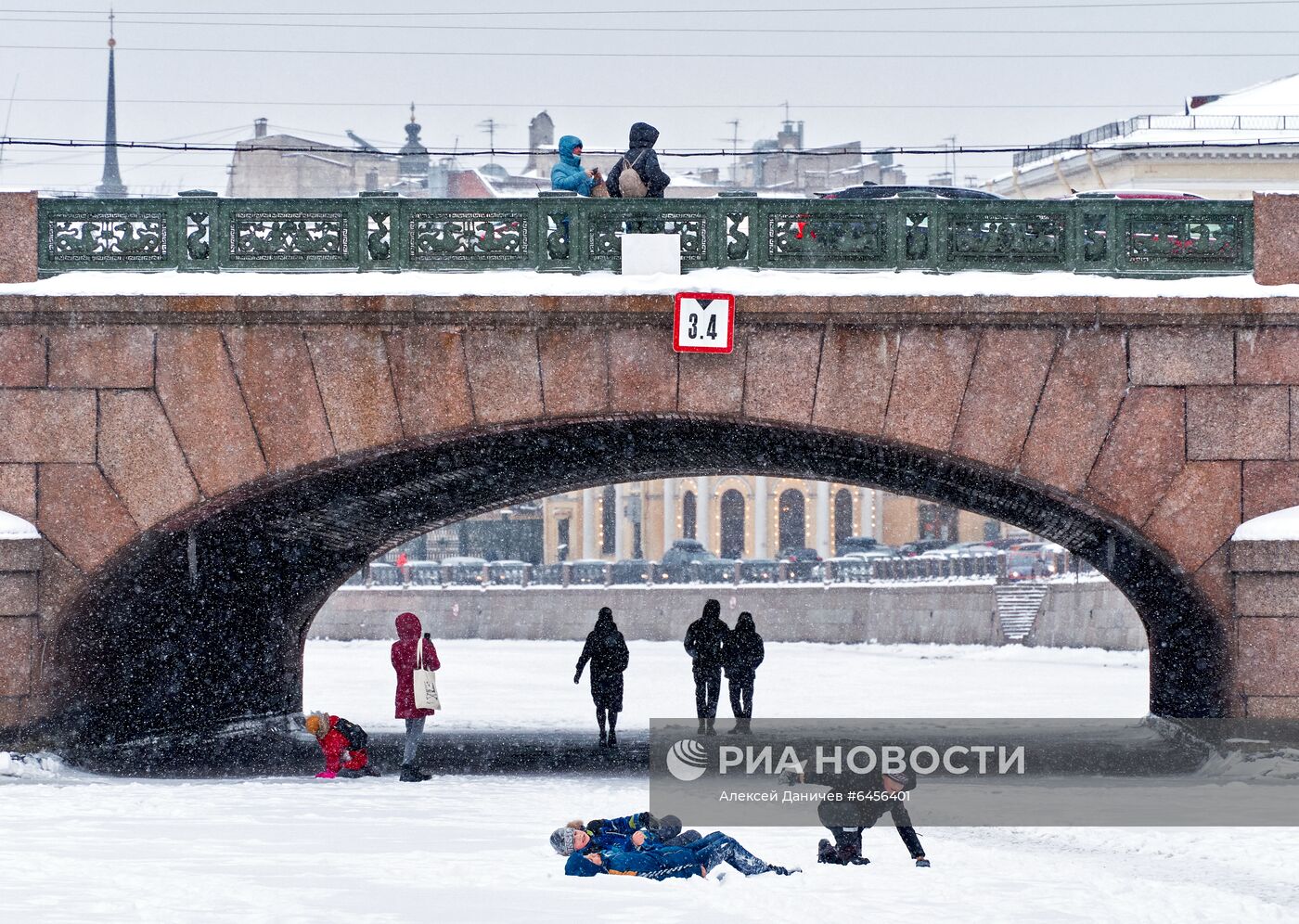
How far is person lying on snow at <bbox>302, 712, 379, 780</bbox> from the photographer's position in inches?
607

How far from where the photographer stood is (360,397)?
14.5m

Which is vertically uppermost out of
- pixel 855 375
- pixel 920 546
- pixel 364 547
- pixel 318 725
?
pixel 855 375

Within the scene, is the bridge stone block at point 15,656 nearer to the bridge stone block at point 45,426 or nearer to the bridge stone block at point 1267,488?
the bridge stone block at point 45,426

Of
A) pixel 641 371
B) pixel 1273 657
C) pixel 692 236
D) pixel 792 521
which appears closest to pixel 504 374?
pixel 641 371

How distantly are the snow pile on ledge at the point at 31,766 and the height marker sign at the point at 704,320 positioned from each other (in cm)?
579

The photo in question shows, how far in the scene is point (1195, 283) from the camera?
47.3 feet

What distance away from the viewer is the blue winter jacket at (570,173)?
1541 centimetres

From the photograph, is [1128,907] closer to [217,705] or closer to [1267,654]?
[1267,654]

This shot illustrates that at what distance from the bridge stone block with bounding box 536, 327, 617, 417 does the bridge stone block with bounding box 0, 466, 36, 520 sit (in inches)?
161

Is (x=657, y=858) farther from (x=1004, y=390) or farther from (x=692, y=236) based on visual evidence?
(x=692, y=236)

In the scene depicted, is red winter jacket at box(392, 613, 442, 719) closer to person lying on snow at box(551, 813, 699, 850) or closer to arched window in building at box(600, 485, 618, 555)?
person lying on snow at box(551, 813, 699, 850)

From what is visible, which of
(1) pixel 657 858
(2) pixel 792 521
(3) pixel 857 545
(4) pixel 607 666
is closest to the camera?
(1) pixel 657 858

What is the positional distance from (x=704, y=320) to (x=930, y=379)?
1.82 m

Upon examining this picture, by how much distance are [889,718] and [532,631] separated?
2910cm
